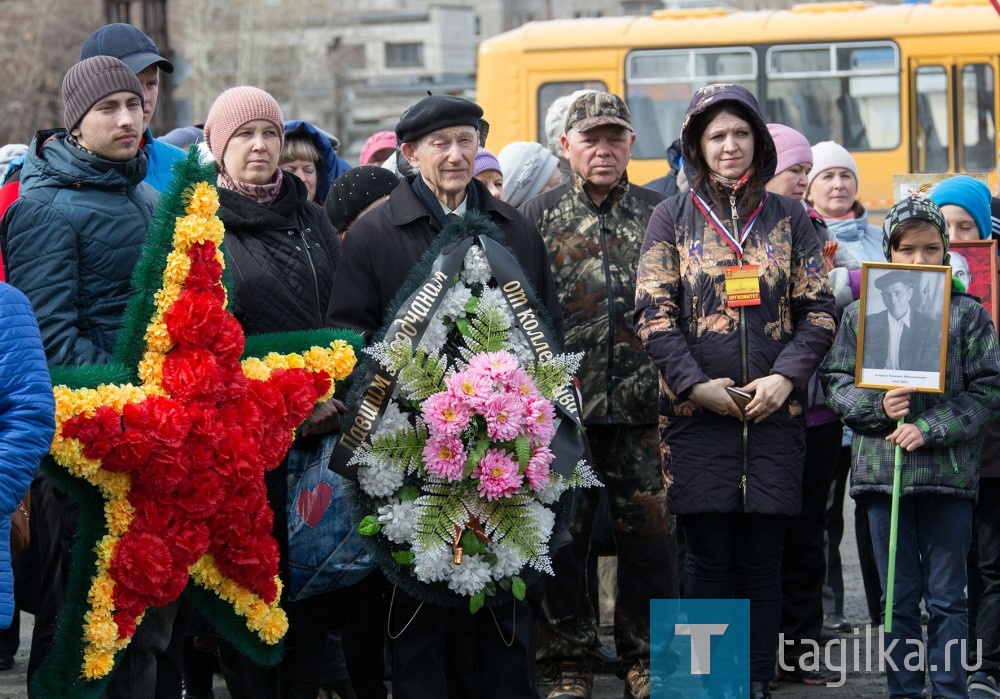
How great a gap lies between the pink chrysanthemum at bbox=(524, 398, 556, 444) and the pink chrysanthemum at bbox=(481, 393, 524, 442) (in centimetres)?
4

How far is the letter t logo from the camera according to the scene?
19.0 feet

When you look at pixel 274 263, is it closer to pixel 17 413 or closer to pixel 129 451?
pixel 129 451

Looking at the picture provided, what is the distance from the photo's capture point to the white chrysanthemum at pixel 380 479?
4855mm

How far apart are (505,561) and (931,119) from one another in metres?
13.0

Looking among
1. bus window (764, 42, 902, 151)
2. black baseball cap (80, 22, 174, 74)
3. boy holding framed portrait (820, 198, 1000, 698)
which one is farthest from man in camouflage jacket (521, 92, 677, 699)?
bus window (764, 42, 902, 151)

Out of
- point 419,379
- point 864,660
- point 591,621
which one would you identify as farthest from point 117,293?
point 864,660

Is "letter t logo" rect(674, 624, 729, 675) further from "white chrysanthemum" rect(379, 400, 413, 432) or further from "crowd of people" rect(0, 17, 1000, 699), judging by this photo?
"white chrysanthemum" rect(379, 400, 413, 432)

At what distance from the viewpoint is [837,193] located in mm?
7527

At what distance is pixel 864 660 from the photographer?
6.71m

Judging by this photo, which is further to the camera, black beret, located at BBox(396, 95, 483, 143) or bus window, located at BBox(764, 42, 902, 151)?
bus window, located at BBox(764, 42, 902, 151)

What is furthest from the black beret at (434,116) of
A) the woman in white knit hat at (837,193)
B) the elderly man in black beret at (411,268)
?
the woman in white knit hat at (837,193)

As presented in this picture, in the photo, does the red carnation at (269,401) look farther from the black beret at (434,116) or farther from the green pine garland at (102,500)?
the black beret at (434,116)

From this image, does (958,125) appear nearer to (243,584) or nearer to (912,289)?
(912,289)

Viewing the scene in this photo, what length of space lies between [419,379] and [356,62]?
2568 inches
